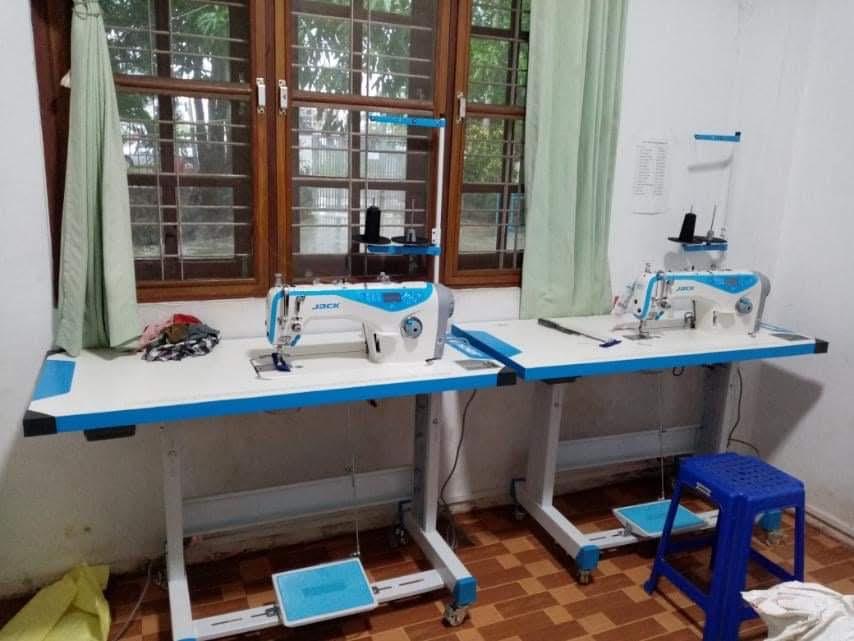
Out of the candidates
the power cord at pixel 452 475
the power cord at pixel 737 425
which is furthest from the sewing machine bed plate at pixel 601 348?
the power cord at pixel 737 425

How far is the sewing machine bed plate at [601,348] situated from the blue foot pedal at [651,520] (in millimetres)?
646

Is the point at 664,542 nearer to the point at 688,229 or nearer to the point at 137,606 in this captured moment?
the point at 688,229

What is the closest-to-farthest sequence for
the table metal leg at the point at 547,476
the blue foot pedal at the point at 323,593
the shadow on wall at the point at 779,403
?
the blue foot pedal at the point at 323,593 < the table metal leg at the point at 547,476 < the shadow on wall at the point at 779,403

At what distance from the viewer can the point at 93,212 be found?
1.94 metres

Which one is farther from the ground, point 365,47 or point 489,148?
point 365,47

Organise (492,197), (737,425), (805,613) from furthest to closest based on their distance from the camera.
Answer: (737,425), (492,197), (805,613)

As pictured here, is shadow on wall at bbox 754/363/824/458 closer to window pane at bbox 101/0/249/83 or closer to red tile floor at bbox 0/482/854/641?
red tile floor at bbox 0/482/854/641

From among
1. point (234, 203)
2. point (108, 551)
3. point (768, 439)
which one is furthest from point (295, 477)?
point (768, 439)

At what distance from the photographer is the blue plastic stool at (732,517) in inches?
80.0

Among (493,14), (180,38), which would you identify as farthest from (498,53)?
(180,38)

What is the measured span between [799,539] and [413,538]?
1293 millimetres

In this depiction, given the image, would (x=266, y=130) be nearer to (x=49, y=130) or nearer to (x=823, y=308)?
(x=49, y=130)

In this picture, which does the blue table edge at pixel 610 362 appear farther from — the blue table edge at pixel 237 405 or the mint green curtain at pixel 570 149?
the mint green curtain at pixel 570 149

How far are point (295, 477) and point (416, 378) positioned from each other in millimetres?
904
